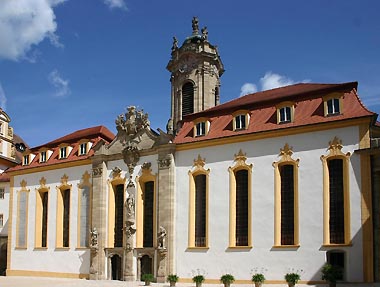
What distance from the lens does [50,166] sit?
1956 inches

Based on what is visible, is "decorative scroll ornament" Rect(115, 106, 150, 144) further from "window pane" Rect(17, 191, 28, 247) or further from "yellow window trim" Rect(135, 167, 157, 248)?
"window pane" Rect(17, 191, 28, 247)

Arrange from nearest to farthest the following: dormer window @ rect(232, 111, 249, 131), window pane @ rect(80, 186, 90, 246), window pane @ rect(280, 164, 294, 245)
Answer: window pane @ rect(280, 164, 294, 245) → dormer window @ rect(232, 111, 249, 131) → window pane @ rect(80, 186, 90, 246)

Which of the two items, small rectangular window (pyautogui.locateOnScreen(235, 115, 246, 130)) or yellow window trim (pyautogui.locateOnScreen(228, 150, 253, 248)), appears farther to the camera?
small rectangular window (pyautogui.locateOnScreen(235, 115, 246, 130))

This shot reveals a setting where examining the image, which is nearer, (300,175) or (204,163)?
(300,175)

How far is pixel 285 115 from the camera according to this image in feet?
121

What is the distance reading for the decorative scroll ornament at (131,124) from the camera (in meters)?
43.9

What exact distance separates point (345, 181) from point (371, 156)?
2.05 meters

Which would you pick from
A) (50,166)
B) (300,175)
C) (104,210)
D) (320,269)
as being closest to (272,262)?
(320,269)

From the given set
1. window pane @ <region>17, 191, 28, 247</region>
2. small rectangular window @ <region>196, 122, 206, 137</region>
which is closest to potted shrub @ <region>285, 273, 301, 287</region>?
small rectangular window @ <region>196, 122, 206, 137</region>

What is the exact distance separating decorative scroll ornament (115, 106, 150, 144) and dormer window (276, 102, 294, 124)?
437 inches

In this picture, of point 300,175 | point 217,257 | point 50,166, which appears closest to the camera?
point 300,175

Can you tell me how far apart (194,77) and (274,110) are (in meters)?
16.0

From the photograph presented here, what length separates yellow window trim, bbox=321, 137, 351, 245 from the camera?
1300 inches

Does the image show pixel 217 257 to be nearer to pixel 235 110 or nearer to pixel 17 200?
pixel 235 110
